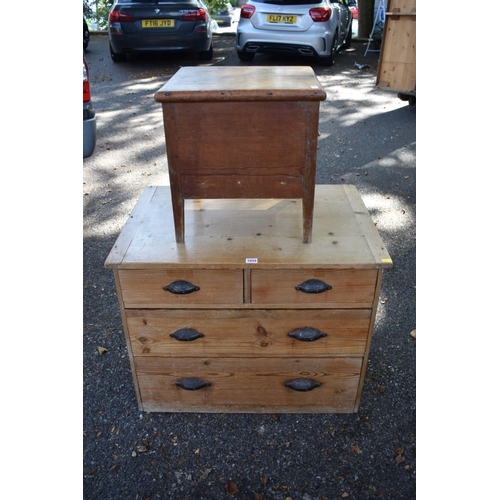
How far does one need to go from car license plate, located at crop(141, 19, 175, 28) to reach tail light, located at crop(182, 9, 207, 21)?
22cm

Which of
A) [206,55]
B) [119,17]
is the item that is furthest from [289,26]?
[119,17]

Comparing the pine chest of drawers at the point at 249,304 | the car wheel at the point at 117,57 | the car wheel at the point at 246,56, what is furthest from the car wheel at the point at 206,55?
the pine chest of drawers at the point at 249,304

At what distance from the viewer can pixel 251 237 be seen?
1928 mm

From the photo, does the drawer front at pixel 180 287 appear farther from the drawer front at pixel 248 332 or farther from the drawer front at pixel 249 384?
the drawer front at pixel 249 384

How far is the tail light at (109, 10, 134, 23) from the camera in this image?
24.3ft

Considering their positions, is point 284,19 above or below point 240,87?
above

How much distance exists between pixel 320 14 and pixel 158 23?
258cm

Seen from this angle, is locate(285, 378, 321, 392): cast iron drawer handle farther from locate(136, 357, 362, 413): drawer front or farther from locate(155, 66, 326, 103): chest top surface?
locate(155, 66, 326, 103): chest top surface

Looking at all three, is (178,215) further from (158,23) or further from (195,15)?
(195,15)

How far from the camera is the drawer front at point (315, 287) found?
180 centimetres

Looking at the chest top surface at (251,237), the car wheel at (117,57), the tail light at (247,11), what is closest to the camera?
the chest top surface at (251,237)

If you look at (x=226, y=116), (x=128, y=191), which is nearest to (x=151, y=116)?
(x=128, y=191)

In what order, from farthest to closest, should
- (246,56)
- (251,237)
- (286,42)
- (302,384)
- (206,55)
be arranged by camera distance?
(206,55) → (246,56) → (286,42) → (302,384) → (251,237)

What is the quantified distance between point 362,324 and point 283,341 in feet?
1.09
